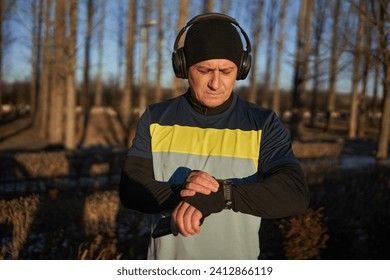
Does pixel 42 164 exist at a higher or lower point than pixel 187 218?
lower

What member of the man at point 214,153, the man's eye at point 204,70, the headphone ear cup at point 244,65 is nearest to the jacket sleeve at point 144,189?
the man at point 214,153

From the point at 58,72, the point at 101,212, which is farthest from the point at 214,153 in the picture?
the point at 58,72

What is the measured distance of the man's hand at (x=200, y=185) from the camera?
3.86 ft

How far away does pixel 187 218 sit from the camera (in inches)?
45.2

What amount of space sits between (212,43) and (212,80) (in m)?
0.12

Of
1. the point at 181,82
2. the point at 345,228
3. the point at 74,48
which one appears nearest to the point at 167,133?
the point at 345,228

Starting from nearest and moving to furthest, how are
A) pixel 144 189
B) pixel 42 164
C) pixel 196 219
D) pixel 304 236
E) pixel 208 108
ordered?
pixel 196 219 → pixel 144 189 → pixel 208 108 → pixel 304 236 → pixel 42 164

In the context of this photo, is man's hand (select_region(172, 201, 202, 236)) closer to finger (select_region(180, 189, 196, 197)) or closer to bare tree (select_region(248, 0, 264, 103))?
finger (select_region(180, 189, 196, 197))

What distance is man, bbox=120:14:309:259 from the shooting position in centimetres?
131

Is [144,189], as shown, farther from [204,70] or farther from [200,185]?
[204,70]

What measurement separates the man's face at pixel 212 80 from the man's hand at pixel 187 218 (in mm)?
408

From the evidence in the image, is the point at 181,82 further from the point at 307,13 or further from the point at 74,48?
the point at 307,13

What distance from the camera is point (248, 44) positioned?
5.44 ft

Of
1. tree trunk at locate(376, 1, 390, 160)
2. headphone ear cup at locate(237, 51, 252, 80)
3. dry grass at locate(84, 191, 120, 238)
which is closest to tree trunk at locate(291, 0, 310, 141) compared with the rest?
tree trunk at locate(376, 1, 390, 160)
